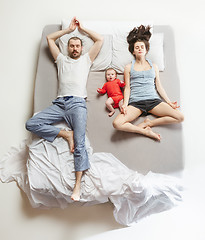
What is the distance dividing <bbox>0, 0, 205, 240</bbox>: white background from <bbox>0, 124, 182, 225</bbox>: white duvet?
0.47ft

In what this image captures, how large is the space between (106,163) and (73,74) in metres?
0.74

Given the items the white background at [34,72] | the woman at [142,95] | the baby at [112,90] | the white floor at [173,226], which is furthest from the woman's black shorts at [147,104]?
the white floor at [173,226]

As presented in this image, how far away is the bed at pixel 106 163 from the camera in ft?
5.89

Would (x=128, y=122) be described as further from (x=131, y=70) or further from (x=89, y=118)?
(x=131, y=70)

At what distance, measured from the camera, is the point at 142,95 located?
2.04 m

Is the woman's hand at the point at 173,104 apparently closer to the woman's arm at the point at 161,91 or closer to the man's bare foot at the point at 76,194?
the woman's arm at the point at 161,91

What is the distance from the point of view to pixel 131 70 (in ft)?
6.91

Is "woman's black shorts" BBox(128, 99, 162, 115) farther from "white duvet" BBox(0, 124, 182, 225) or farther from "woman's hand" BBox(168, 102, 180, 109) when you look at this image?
"white duvet" BBox(0, 124, 182, 225)

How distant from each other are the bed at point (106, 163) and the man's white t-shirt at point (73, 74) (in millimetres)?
66

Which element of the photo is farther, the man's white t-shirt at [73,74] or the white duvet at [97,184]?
the man's white t-shirt at [73,74]

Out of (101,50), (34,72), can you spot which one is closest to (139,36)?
(101,50)

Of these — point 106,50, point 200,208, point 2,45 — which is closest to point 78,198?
point 200,208

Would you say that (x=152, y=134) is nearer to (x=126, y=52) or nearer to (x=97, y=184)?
(x=97, y=184)

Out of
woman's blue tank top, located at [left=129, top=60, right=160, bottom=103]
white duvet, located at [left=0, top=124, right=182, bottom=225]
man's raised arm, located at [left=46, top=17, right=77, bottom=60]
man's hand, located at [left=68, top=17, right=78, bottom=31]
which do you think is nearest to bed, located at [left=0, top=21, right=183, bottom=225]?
white duvet, located at [left=0, top=124, right=182, bottom=225]
